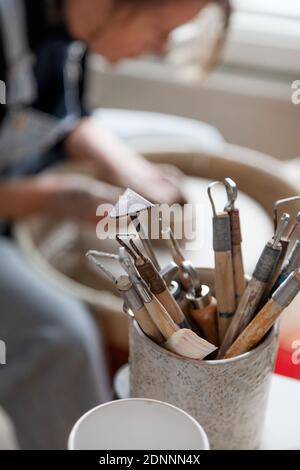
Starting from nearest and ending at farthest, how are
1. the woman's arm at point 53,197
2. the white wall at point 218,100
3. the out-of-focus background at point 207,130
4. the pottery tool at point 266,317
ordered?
the pottery tool at point 266,317 → the out-of-focus background at point 207,130 → the woman's arm at point 53,197 → the white wall at point 218,100

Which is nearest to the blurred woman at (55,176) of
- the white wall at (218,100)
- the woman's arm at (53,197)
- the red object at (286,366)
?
the woman's arm at (53,197)

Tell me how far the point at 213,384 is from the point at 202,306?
5cm

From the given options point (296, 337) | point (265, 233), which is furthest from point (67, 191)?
point (296, 337)

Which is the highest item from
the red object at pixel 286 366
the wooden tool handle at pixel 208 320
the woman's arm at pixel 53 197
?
the wooden tool handle at pixel 208 320

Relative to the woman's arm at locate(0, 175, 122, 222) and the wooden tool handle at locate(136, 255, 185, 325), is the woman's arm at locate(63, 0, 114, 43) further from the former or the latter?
the wooden tool handle at locate(136, 255, 185, 325)

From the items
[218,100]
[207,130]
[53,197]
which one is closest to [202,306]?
[53,197]

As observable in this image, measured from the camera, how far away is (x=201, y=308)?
0.43m

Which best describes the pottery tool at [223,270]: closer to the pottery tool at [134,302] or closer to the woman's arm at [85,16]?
the pottery tool at [134,302]

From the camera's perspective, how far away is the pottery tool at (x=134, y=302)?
15.0 inches

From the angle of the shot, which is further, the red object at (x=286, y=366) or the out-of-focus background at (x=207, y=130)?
the out-of-focus background at (x=207, y=130)

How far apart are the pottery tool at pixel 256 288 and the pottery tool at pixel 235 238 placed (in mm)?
17

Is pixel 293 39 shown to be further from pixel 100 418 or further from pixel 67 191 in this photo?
pixel 100 418

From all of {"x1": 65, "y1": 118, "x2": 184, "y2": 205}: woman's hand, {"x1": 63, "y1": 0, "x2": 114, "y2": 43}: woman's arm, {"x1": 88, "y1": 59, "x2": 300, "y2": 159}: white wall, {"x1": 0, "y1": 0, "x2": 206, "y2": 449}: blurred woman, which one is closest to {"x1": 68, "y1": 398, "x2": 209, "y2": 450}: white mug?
{"x1": 0, "y1": 0, "x2": 206, "y2": 449}: blurred woman

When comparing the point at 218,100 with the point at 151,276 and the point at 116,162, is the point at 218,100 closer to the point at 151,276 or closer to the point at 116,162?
the point at 116,162
